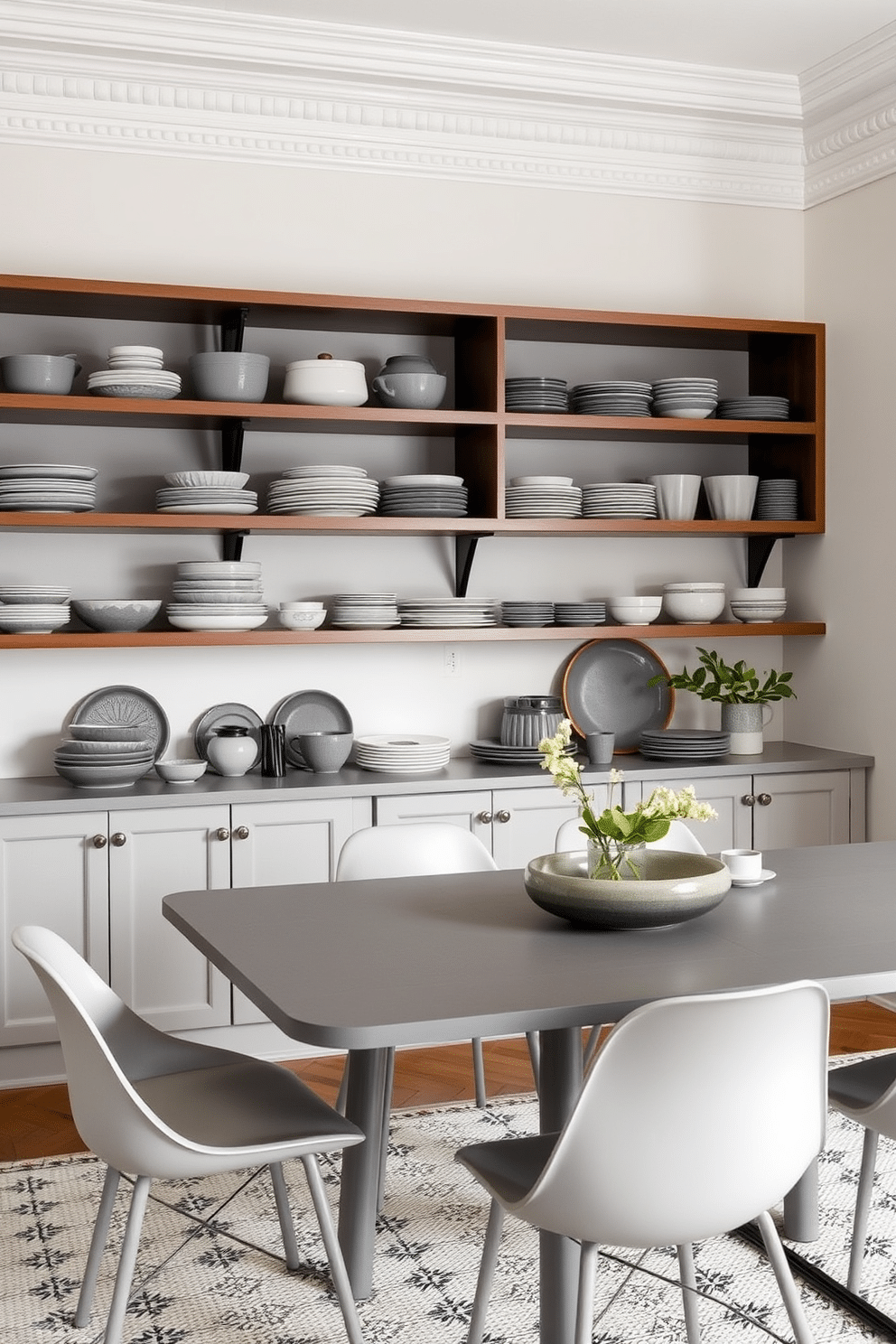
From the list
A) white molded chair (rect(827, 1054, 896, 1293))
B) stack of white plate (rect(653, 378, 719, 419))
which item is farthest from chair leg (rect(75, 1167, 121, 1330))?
stack of white plate (rect(653, 378, 719, 419))

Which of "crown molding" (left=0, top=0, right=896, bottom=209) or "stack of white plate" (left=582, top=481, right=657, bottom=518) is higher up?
"crown molding" (left=0, top=0, right=896, bottom=209)

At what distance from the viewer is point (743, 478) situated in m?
4.50

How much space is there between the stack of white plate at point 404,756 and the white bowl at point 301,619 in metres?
0.40

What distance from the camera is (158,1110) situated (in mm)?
2277

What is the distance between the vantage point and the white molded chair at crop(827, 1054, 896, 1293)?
88.0 inches

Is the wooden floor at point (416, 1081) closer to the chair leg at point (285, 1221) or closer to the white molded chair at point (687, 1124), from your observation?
the chair leg at point (285, 1221)

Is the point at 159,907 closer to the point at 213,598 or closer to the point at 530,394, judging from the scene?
the point at 213,598

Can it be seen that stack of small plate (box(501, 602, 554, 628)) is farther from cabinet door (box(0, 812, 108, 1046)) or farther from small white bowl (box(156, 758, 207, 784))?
cabinet door (box(0, 812, 108, 1046))

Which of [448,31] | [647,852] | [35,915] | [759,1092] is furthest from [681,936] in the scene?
[448,31]

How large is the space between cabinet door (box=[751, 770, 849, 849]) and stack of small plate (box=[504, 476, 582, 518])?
1.08 m

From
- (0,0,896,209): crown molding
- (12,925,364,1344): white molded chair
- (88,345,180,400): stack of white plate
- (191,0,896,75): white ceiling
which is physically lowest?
(12,925,364,1344): white molded chair

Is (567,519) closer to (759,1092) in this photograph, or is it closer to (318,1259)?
(318,1259)

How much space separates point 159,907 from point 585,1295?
2150mm

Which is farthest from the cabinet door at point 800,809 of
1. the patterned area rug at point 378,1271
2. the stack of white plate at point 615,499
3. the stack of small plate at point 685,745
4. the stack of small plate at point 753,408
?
the patterned area rug at point 378,1271
